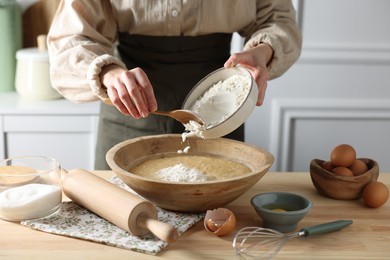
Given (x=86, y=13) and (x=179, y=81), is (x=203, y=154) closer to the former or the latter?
(x=179, y=81)

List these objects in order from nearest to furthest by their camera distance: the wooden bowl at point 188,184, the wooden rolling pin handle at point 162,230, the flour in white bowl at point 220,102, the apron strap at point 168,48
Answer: the wooden rolling pin handle at point 162,230 < the wooden bowl at point 188,184 < the flour in white bowl at point 220,102 < the apron strap at point 168,48

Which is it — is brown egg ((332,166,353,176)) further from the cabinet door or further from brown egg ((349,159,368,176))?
the cabinet door

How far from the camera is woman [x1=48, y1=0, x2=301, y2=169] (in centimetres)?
153

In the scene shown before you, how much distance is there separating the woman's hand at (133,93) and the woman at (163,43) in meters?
0.16

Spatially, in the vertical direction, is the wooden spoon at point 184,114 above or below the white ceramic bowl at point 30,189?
above

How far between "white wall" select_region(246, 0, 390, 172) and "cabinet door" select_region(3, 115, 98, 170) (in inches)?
27.3

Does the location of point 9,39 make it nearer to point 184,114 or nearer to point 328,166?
point 184,114

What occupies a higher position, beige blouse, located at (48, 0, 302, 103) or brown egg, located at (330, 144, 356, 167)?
beige blouse, located at (48, 0, 302, 103)

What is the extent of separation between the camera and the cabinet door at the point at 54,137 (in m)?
2.38

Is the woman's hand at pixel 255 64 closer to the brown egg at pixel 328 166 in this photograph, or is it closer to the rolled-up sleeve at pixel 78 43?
the brown egg at pixel 328 166

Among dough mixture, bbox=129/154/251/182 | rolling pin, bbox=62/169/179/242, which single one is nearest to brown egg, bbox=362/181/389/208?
dough mixture, bbox=129/154/251/182

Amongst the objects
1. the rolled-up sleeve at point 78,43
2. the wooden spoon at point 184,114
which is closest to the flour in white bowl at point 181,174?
the wooden spoon at point 184,114

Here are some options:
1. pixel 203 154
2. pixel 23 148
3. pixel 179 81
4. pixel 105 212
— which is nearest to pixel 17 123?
pixel 23 148

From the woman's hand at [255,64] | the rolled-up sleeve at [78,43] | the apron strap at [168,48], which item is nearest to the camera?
the woman's hand at [255,64]
